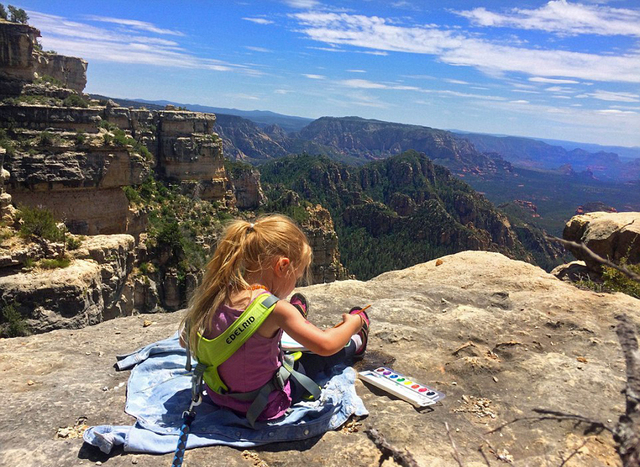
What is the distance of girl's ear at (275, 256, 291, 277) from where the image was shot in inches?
135

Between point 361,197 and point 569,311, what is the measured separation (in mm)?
83180

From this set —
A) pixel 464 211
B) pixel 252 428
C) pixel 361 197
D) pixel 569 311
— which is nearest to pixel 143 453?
pixel 252 428

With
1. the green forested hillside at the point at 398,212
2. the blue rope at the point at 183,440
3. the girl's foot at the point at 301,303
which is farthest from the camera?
the green forested hillside at the point at 398,212

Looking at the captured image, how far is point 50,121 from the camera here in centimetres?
1991

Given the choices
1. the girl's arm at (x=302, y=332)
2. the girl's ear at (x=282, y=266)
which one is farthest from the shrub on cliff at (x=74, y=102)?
the girl's arm at (x=302, y=332)

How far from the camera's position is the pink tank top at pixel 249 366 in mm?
3287

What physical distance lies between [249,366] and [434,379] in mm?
2148

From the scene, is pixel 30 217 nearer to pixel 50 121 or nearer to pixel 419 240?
pixel 50 121

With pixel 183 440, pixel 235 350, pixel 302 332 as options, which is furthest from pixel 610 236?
pixel 183 440

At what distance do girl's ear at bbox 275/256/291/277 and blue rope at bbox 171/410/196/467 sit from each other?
1191 millimetres

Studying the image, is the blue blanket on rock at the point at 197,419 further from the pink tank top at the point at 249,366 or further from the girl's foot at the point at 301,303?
the girl's foot at the point at 301,303

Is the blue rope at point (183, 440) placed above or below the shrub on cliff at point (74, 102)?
below

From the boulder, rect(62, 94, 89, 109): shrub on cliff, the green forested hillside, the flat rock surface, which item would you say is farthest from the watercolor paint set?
the green forested hillside

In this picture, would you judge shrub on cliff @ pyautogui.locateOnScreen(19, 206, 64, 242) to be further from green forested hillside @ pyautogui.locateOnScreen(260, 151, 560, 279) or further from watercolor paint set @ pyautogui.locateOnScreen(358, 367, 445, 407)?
green forested hillside @ pyautogui.locateOnScreen(260, 151, 560, 279)
